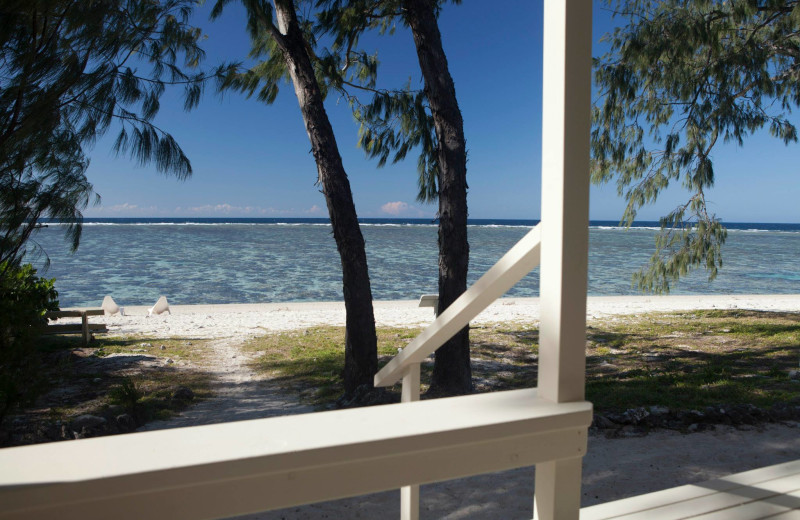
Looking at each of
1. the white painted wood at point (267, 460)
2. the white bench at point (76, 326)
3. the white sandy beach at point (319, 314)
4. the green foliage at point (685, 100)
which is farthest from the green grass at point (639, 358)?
the white painted wood at point (267, 460)

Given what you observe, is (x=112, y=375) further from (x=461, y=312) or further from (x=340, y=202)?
(x=461, y=312)

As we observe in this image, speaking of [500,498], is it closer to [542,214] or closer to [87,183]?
[542,214]

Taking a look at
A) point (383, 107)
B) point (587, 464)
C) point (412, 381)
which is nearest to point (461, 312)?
point (412, 381)

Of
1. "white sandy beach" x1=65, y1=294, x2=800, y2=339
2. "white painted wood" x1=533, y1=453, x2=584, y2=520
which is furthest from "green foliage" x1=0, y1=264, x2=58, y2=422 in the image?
"white sandy beach" x1=65, y1=294, x2=800, y2=339

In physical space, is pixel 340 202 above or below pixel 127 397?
above

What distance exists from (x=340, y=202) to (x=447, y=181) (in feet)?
2.58

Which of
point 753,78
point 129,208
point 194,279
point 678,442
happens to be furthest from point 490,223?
point 678,442

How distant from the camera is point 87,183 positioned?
11.5ft

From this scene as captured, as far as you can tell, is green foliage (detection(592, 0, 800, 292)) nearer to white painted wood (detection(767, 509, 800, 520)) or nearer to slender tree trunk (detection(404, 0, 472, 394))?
slender tree trunk (detection(404, 0, 472, 394))

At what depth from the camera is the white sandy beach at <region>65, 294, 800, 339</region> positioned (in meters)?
6.72

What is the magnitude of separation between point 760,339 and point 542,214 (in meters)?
5.67

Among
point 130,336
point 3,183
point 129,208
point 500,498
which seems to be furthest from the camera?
point 129,208

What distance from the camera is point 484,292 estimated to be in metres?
0.94

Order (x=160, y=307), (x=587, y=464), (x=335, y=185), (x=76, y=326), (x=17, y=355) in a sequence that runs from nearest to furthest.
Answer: (x=587, y=464)
(x=17, y=355)
(x=335, y=185)
(x=76, y=326)
(x=160, y=307)
